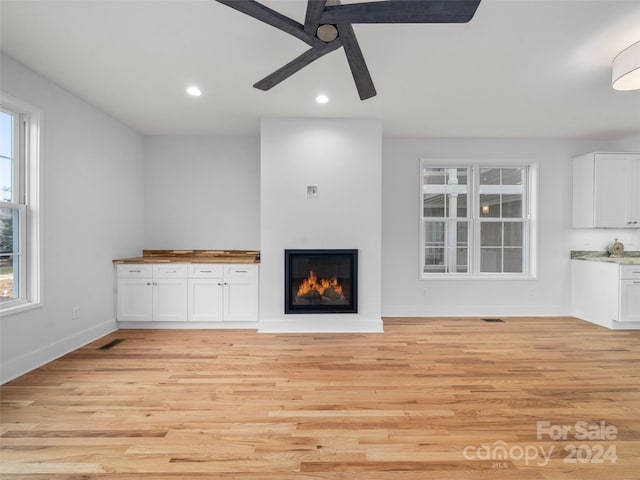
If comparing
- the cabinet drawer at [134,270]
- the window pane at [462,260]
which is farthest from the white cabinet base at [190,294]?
the window pane at [462,260]

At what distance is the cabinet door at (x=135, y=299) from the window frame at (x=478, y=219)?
385 cm

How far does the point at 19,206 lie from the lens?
2736mm

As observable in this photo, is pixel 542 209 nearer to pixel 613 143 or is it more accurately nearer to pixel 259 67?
pixel 613 143

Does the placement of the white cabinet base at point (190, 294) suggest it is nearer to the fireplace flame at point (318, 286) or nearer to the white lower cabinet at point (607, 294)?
the fireplace flame at point (318, 286)

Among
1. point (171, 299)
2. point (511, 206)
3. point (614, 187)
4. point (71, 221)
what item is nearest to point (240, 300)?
point (171, 299)

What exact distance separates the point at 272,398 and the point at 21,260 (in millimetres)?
2610

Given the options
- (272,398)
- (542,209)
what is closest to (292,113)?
(272,398)

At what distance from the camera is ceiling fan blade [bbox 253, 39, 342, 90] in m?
1.86

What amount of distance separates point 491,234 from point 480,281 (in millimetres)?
783

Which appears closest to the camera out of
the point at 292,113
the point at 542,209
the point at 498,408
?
the point at 498,408

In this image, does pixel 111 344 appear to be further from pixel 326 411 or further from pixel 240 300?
pixel 326 411

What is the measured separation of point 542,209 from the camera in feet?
15.5

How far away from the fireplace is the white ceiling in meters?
1.78

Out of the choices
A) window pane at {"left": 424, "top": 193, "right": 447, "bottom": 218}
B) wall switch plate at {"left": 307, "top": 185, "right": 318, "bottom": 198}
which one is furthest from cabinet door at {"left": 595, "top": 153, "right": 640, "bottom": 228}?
wall switch plate at {"left": 307, "top": 185, "right": 318, "bottom": 198}
